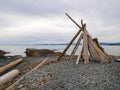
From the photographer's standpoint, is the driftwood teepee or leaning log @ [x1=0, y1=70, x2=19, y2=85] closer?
leaning log @ [x1=0, y1=70, x2=19, y2=85]

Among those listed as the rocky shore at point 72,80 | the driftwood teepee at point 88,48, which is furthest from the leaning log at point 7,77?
the driftwood teepee at point 88,48

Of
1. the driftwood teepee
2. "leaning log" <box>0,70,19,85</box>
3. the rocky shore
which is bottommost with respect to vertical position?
"leaning log" <box>0,70,19,85</box>

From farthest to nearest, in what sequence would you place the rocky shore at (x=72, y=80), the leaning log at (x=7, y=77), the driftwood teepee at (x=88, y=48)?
1. the driftwood teepee at (x=88, y=48)
2. the leaning log at (x=7, y=77)
3. the rocky shore at (x=72, y=80)

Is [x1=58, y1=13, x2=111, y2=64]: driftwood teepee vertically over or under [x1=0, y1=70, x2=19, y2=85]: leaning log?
over

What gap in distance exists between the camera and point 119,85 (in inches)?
398

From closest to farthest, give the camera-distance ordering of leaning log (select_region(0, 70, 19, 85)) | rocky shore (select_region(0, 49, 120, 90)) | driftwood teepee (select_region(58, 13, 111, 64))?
rocky shore (select_region(0, 49, 120, 90))
leaning log (select_region(0, 70, 19, 85))
driftwood teepee (select_region(58, 13, 111, 64))

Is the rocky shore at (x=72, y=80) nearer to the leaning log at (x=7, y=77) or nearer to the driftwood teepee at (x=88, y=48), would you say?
the leaning log at (x=7, y=77)

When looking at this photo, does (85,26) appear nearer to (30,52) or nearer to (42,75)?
(42,75)

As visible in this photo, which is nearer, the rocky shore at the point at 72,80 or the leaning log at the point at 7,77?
the rocky shore at the point at 72,80

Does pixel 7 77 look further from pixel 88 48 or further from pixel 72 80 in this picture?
pixel 88 48

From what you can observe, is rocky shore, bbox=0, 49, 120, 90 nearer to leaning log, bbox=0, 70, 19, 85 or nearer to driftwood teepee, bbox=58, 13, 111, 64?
leaning log, bbox=0, 70, 19, 85

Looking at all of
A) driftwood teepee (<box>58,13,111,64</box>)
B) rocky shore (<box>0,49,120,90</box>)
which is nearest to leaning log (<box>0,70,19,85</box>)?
rocky shore (<box>0,49,120,90</box>)

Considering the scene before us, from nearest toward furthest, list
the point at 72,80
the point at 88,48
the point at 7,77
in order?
1. the point at 72,80
2. the point at 7,77
3. the point at 88,48

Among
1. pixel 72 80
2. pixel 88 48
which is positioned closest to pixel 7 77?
pixel 72 80
